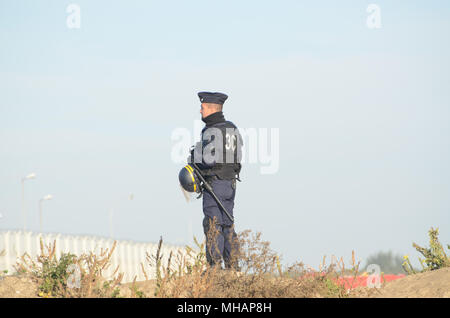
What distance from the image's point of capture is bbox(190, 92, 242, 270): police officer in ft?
34.2

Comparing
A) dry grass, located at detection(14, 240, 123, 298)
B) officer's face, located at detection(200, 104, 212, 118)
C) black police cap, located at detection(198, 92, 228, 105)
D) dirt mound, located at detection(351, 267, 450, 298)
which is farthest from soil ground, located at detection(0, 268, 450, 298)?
black police cap, located at detection(198, 92, 228, 105)

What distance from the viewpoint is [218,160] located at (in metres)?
10.4

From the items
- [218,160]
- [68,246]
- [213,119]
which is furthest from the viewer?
[68,246]

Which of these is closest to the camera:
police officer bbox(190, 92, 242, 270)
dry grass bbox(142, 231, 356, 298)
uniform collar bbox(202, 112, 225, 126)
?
dry grass bbox(142, 231, 356, 298)

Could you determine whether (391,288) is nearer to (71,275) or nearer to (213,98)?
(213,98)

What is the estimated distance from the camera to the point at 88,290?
8117mm

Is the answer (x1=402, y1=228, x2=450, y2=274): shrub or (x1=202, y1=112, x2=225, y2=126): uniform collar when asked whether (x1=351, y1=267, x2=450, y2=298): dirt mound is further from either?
(x1=202, y1=112, x2=225, y2=126): uniform collar

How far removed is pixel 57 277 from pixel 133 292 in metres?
1.37

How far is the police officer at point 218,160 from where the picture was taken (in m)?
10.4

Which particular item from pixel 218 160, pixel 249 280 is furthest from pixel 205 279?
pixel 218 160

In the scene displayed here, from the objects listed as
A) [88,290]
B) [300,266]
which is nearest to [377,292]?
[300,266]

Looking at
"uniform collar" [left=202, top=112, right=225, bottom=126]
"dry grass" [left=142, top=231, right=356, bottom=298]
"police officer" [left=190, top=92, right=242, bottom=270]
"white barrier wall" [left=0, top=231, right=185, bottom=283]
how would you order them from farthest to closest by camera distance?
"white barrier wall" [left=0, top=231, right=185, bottom=283]
"uniform collar" [left=202, top=112, right=225, bottom=126]
"police officer" [left=190, top=92, right=242, bottom=270]
"dry grass" [left=142, top=231, right=356, bottom=298]
